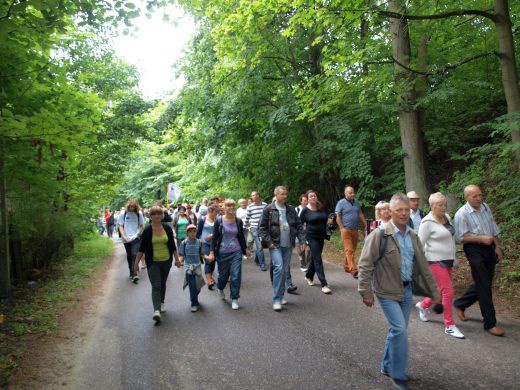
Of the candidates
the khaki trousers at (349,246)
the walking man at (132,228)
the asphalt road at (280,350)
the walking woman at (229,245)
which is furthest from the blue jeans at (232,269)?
the walking man at (132,228)

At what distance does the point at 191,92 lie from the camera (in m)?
16.5

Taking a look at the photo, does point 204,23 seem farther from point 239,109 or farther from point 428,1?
point 428,1

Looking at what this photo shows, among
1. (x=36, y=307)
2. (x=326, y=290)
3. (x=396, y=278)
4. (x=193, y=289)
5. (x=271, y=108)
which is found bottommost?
(x=326, y=290)

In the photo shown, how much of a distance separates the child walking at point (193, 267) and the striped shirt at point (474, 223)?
163 inches

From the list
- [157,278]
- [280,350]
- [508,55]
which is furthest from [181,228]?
[508,55]

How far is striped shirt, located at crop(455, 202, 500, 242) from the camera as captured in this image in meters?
5.25

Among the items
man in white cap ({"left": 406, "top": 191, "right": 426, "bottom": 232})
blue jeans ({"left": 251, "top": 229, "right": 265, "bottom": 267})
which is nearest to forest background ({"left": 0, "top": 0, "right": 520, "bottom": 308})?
man in white cap ({"left": 406, "top": 191, "right": 426, "bottom": 232})

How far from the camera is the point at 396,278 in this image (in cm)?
384

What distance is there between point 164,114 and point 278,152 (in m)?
5.20

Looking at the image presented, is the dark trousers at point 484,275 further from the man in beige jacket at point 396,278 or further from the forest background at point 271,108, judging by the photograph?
the forest background at point 271,108

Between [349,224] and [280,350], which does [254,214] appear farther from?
[280,350]

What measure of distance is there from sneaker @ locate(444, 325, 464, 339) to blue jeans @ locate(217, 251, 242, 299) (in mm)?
3303

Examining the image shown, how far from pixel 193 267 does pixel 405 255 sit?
4.01 meters

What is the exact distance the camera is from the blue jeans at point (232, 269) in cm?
693
